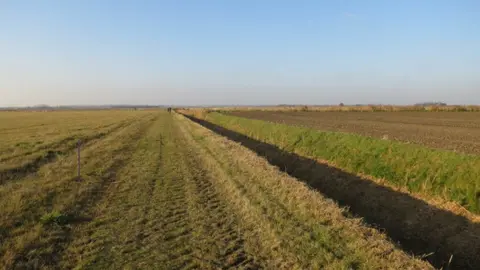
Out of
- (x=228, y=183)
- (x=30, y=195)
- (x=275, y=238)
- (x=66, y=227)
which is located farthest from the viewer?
(x=228, y=183)

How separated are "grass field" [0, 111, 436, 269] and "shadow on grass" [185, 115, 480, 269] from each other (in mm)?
550

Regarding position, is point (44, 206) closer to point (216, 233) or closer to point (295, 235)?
point (216, 233)

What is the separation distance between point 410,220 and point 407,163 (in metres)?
2.95

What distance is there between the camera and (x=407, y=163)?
11367 millimetres

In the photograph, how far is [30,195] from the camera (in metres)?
9.53

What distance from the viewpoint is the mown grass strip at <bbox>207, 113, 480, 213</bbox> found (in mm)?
9055

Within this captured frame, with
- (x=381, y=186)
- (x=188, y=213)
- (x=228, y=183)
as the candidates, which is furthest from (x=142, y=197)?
(x=381, y=186)

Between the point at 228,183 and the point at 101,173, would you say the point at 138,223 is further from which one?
the point at 101,173

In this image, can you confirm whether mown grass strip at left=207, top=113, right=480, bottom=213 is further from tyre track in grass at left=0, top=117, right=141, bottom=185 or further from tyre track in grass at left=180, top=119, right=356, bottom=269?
tyre track in grass at left=0, top=117, right=141, bottom=185

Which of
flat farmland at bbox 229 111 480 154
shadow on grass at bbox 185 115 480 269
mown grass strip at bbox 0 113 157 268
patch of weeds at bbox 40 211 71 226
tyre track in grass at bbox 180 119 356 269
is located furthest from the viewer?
flat farmland at bbox 229 111 480 154

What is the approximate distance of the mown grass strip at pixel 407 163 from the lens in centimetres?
905

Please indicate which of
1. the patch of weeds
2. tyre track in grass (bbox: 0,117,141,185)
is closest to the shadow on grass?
the patch of weeds

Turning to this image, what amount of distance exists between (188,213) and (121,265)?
2.83 m

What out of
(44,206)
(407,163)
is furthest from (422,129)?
(44,206)
